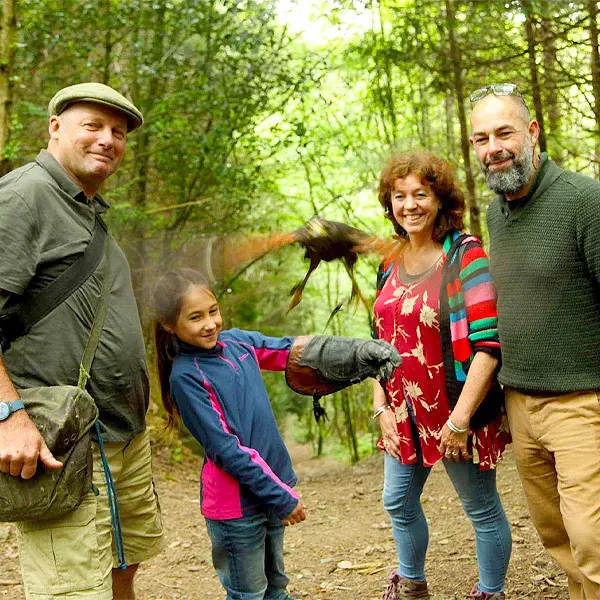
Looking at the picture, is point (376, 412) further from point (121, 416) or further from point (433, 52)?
point (433, 52)

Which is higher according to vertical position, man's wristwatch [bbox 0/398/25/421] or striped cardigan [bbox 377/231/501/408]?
striped cardigan [bbox 377/231/501/408]

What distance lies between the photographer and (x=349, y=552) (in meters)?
5.44

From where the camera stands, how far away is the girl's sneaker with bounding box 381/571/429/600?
367 cm

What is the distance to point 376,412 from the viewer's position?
3662 mm

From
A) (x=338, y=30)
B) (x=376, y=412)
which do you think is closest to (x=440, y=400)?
(x=376, y=412)

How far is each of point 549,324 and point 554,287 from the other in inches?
6.1

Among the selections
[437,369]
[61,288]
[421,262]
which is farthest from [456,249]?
[61,288]

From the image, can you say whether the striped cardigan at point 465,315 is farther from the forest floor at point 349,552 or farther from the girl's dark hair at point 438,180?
the forest floor at point 349,552

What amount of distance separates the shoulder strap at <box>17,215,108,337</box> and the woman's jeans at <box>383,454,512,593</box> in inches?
70.0

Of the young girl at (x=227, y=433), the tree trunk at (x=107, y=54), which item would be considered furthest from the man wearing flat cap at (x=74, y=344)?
the tree trunk at (x=107, y=54)

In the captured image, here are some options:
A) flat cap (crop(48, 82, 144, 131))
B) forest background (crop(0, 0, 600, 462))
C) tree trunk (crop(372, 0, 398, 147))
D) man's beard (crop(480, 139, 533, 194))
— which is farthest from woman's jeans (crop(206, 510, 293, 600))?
tree trunk (crop(372, 0, 398, 147))

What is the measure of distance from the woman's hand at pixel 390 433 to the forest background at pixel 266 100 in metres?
3.78

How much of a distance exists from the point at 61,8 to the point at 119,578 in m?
6.73

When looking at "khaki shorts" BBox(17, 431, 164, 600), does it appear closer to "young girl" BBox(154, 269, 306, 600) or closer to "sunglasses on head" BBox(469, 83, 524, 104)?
"young girl" BBox(154, 269, 306, 600)
